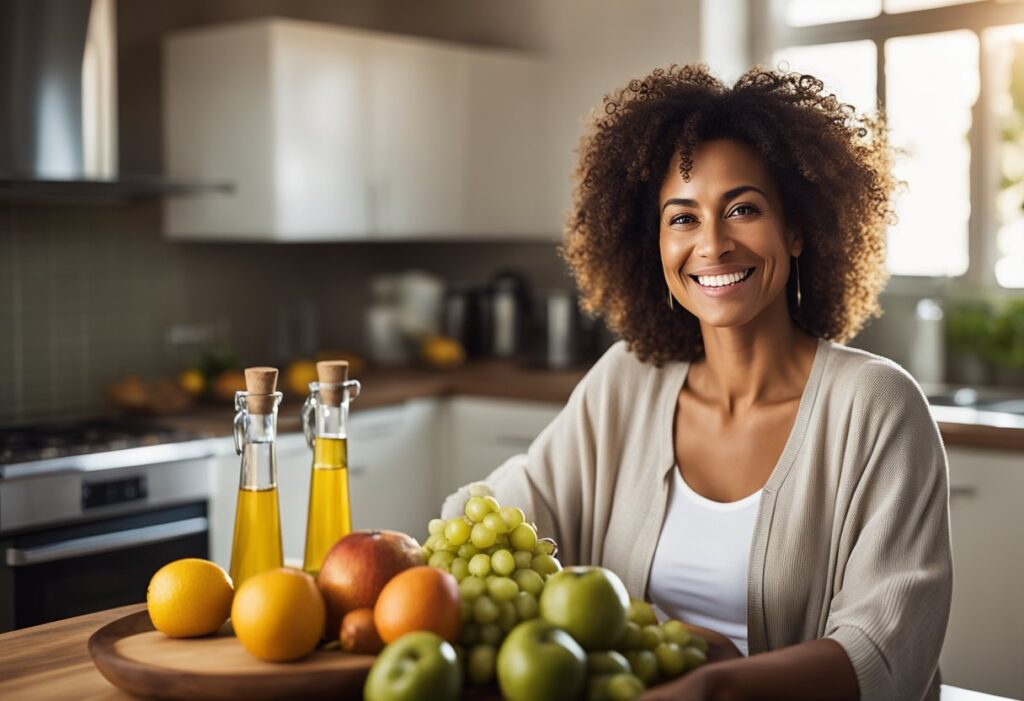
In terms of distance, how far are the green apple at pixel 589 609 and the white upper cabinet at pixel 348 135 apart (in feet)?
9.04

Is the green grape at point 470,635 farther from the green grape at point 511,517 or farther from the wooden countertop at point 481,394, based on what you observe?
the wooden countertop at point 481,394

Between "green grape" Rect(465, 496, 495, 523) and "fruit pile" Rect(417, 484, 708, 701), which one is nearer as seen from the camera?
"fruit pile" Rect(417, 484, 708, 701)

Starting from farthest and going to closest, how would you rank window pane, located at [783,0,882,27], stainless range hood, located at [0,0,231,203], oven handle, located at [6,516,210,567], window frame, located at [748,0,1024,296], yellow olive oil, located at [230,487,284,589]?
1. window pane, located at [783,0,882,27]
2. window frame, located at [748,0,1024,296]
3. stainless range hood, located at [0,0,231,203]
4. oven handle, located at [6,516,210,567]
5. yellow olive oil, located at [230,487,284,589]

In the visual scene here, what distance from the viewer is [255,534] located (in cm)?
142

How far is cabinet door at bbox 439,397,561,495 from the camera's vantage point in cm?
384

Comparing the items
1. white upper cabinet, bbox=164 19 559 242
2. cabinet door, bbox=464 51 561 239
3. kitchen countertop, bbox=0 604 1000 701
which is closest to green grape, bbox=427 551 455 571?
kitchen countertop, bbox=0 604 1000 701

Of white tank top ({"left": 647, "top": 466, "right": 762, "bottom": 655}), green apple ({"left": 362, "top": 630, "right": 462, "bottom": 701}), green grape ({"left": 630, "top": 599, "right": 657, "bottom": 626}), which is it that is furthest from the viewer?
white tank top ({"left": 647, "top": 466, "right": 762, "bottom": 655})

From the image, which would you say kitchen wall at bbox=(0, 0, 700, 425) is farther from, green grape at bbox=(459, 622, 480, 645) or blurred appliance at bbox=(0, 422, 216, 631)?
green grape at bbox=(459, 622, 480, 645)

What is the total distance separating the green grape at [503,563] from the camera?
135 centimetres

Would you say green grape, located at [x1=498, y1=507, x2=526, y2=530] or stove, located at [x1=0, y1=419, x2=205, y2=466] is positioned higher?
green grape, located at [x1=498, y1=507, x2=526, y2=530]

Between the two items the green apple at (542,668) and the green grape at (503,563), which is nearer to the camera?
the green apple at (542,668)

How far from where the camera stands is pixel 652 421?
200cm

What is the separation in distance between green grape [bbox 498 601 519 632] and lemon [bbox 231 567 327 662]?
18cm

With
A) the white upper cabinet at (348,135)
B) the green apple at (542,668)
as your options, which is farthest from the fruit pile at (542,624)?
the white upper cabinet at (348,135)
